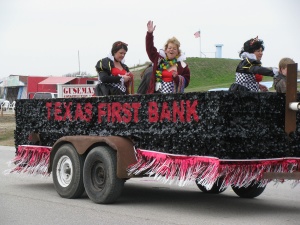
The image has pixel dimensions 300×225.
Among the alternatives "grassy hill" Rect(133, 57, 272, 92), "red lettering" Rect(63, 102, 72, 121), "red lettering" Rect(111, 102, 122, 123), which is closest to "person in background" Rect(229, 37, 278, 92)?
"red lettering" Rect(111, 102, 122, 123)

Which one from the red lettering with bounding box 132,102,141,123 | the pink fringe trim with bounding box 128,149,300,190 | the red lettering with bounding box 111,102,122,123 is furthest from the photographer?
the red lettering with bounding box 111,102,122,123

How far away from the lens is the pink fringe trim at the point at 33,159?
33.6ft

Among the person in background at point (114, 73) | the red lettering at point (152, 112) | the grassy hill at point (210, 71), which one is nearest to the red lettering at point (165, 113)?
the red lettering at point (152, 112)

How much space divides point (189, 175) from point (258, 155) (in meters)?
0.84

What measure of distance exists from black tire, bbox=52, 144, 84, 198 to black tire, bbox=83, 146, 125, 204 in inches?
8.5

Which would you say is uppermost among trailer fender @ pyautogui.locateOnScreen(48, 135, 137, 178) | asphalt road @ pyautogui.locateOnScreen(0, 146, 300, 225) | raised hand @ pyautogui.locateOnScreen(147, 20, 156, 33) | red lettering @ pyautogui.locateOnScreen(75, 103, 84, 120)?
raised hand @ pyautogui.locateOnScreen(147, 20, 156, 33)

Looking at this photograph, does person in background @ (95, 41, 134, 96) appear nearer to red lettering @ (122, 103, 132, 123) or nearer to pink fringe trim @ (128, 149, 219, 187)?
red lettering @ (122, 103, 132, 123)

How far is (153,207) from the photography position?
8.69 metres

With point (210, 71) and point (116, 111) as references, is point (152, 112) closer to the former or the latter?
point (116, 111)

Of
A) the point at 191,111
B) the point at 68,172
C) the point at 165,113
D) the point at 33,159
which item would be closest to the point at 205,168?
the point at 191,111

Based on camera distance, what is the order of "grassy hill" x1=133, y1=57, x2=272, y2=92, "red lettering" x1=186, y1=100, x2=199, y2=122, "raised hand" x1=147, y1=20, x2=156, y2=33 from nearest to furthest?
1. "red lettering" x1=186, y1=100, x2=199, y2=122
2. "raised hand" x1=147, y1=20, x2=156, y2=33
3. "grassy hill" x1=133, y1=57, x2=272, y2=92

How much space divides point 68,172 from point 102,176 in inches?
35.9

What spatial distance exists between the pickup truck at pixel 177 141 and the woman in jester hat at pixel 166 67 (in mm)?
679

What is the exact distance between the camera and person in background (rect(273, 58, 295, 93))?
8.54 m
